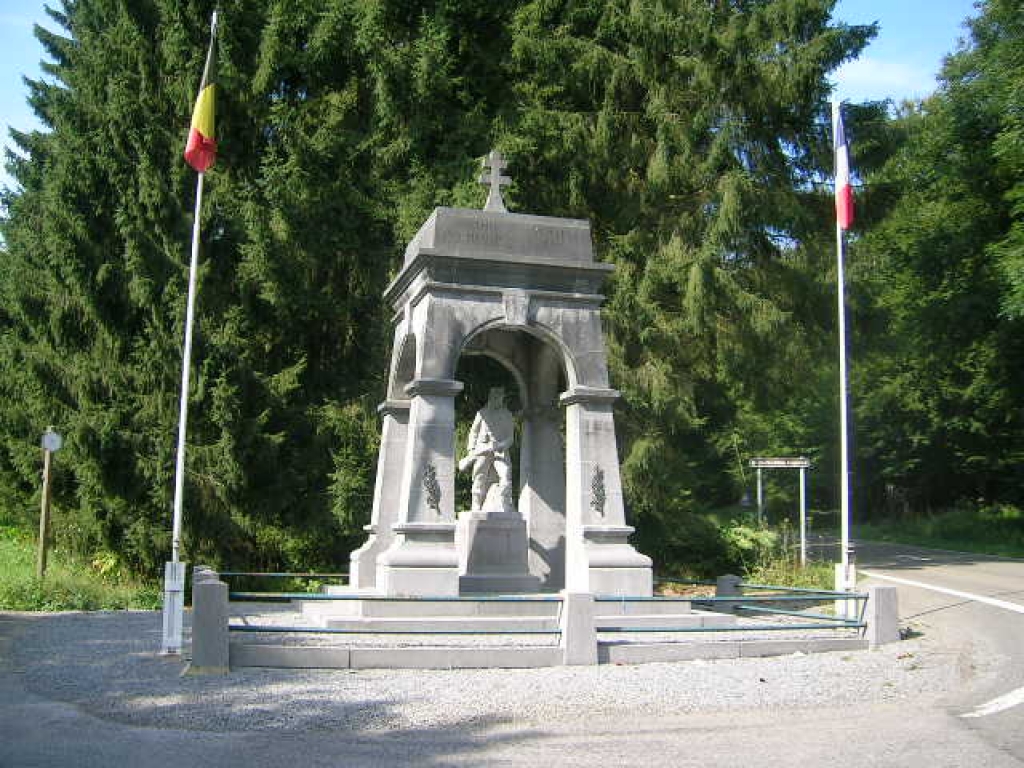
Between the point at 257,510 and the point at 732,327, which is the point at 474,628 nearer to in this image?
the point at 257,510

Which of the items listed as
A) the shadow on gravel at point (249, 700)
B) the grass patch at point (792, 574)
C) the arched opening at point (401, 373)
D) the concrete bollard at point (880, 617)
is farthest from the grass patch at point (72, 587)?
the concrete bollard at point (880, 617)

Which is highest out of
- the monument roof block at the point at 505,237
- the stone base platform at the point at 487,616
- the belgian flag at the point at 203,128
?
the belgian flag at the point at 203,128

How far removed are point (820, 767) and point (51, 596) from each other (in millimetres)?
13436

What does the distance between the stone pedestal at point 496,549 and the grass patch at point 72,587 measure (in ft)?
21.3

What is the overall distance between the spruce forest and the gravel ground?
347 inches

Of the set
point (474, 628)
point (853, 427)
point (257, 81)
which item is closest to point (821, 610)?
point (474, 628)

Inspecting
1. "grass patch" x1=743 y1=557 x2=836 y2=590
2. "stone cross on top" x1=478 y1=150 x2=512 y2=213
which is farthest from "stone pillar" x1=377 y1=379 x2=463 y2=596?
"grass patch" x1=743 y1=557 x2=836 y2=590

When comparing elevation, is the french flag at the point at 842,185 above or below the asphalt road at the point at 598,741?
above

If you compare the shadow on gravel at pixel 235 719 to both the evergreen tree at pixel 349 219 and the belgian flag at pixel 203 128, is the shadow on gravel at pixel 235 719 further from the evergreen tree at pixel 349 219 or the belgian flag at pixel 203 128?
the evergreen tree at pixel 349 219

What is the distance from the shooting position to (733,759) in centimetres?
616

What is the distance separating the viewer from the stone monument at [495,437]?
11.9 meters

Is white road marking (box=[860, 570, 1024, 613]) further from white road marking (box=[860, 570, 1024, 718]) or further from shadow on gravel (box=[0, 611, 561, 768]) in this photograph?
shadow on gravel (box=[0, 611, 561, 768])

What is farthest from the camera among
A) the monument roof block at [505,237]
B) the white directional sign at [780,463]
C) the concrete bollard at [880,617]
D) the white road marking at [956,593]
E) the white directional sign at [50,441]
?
the white directional sign at [780,463]

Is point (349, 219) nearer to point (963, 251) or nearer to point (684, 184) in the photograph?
point (684, 184)
